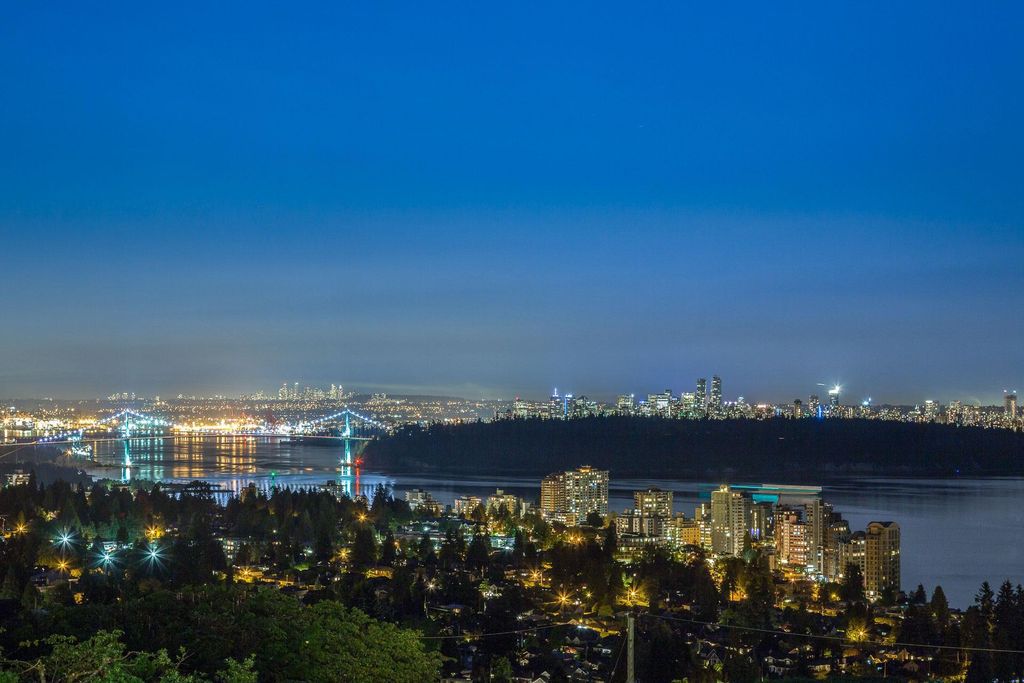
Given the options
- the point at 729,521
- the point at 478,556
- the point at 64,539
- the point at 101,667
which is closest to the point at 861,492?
the point at 729,521

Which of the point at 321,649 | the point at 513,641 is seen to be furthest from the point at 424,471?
the point at 321,649

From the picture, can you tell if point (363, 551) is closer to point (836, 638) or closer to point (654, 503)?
point (836, 638)

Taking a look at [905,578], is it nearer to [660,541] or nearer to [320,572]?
[660,541]

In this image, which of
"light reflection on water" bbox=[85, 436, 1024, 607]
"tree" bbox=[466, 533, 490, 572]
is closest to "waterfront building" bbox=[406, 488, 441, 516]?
"light reflection on water" bbox=[85, 436, 1024, 607]

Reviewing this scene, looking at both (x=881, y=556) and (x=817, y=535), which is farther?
(x=817, y=535)

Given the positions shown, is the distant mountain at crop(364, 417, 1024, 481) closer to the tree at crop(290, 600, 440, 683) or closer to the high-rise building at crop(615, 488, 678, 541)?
the high-rise building at crop(615, 488, 678, 541)

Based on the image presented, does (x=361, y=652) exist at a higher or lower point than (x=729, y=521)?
higher
